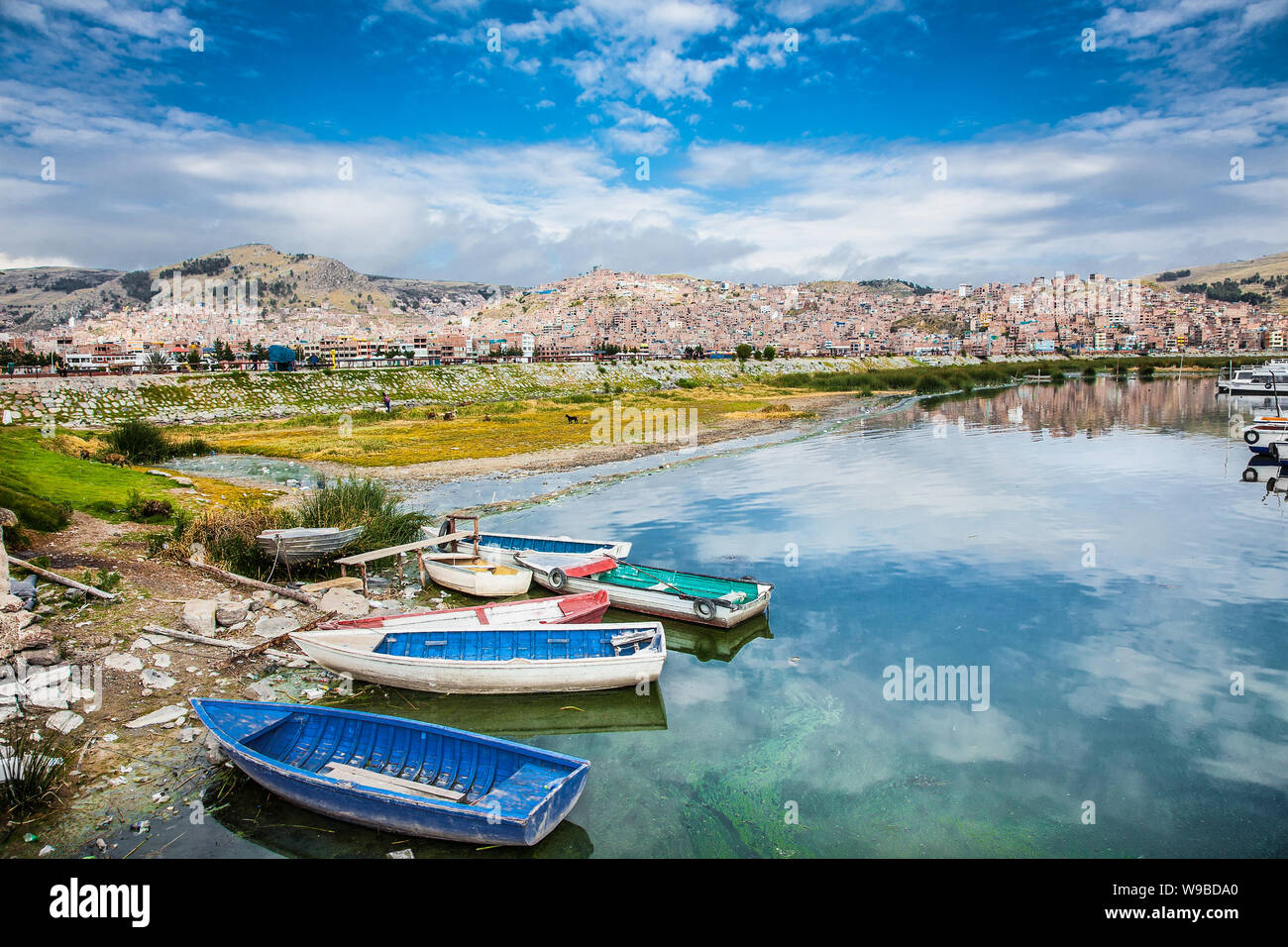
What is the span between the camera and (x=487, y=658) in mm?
13258

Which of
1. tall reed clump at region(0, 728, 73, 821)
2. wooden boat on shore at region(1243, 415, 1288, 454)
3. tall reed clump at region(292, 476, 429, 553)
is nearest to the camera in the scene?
tall reed clump at region(0, 728, 73, 821)

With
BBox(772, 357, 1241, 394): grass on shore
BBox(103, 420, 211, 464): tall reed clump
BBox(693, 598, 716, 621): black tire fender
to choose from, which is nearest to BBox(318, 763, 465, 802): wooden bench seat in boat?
BBox(693, 598, 716, 621): black tire fender

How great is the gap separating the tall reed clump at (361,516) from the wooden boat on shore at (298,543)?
1088mm

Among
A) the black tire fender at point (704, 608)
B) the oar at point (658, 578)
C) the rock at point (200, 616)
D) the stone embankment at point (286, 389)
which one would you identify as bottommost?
the black tire fender at point (704, 608)

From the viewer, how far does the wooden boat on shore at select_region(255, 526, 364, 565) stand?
17.2 m

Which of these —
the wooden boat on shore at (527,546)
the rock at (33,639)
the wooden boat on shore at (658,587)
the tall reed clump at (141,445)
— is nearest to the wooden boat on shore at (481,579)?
the wooden boat on shore at (658,587)

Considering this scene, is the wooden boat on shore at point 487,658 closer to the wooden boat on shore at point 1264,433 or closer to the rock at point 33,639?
the rock at point 33,639

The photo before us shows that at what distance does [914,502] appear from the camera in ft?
96.1

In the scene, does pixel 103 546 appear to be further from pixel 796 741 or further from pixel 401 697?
pixel 796 741

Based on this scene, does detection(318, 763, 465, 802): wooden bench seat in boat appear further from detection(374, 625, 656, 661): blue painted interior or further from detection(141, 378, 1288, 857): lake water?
detection(374, 625, 656, 661): blue painted interior

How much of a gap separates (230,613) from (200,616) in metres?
0.68

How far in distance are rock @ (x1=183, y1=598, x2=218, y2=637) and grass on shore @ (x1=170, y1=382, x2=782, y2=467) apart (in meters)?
22.8

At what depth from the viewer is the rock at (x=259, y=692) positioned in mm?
12117

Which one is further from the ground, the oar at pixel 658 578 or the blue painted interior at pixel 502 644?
the oar at pixel 658 578
